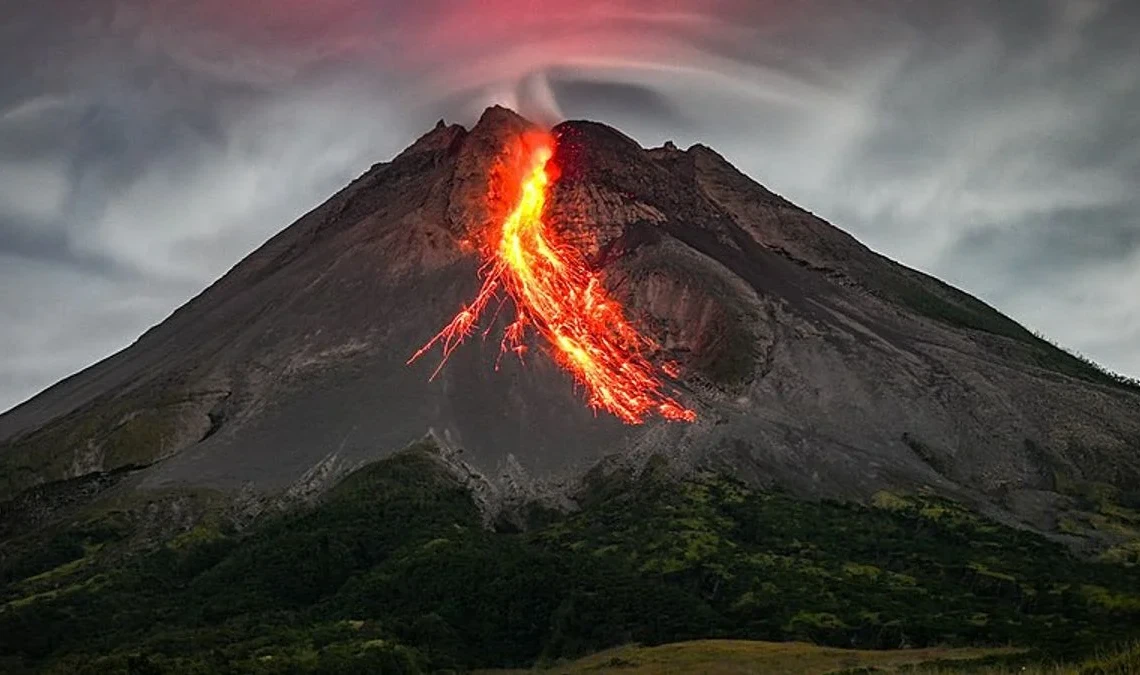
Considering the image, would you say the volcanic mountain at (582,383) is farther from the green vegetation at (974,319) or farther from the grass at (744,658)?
the grass at (744,658)

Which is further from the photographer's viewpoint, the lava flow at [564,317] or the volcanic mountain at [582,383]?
the lava flow at [564,317]

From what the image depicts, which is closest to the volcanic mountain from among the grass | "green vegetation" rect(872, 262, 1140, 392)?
"green vegetation" rect(872, 262, 1140, 392)

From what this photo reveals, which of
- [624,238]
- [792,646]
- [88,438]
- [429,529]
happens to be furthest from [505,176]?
[792,646]

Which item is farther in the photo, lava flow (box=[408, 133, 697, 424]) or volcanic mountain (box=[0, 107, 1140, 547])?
lava flow (box=[408, 133, 697, 424])

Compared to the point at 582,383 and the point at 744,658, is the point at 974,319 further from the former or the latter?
the point at 744,658

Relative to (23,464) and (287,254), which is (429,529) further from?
(287,254)

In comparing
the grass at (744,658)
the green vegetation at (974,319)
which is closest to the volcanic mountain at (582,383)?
the green vegetation at (974,319)

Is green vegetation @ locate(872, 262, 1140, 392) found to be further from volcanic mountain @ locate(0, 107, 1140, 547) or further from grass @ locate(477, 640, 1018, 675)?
grass @ locate(477, 640, 1018, 675)
